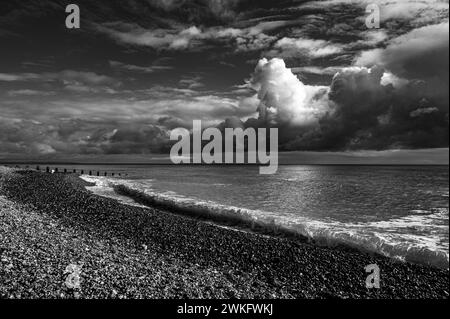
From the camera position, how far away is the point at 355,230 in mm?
20875

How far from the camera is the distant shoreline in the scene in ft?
31.7

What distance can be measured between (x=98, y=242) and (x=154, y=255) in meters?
2.83

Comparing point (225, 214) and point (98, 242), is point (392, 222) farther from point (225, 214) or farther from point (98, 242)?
point (98, 242)

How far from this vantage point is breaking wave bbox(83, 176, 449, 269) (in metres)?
16.3

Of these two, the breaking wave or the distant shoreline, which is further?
the breaking wave

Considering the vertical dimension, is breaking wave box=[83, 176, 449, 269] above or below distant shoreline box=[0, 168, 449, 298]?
below

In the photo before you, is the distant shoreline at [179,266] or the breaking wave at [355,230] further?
the breaking wave at [355,230]

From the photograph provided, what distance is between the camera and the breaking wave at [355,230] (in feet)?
53.6

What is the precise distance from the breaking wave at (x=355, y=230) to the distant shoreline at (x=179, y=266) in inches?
57.4

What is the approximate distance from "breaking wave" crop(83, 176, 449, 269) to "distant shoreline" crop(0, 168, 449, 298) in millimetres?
1459

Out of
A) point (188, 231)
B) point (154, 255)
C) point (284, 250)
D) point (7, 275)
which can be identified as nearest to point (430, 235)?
point (284, 250)

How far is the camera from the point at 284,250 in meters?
15.3

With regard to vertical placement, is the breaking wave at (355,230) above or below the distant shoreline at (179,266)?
below
